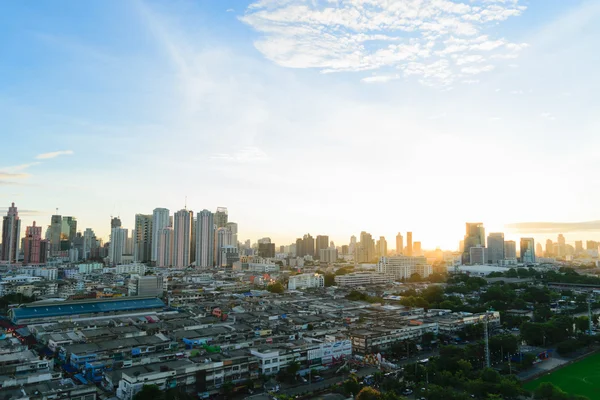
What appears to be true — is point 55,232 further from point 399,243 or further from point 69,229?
point 399,243

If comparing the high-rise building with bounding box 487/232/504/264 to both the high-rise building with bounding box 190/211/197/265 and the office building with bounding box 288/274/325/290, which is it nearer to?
the office building with bounding box 288/274/325/290

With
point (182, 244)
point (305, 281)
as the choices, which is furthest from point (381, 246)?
point (305, 281)

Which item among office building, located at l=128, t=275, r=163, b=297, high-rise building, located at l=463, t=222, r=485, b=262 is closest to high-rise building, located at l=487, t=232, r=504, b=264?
high-rise building, located at l=463, t=222, r=485, b=262

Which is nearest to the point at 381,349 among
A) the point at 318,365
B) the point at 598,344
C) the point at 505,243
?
the point at 318,365

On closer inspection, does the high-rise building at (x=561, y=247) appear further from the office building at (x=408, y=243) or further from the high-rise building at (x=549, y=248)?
the office building at (x=408, y=243)

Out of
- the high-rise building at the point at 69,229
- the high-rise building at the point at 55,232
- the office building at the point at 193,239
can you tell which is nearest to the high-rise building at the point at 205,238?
the office building at the point at 193,239

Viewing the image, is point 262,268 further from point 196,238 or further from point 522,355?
point 522,355
